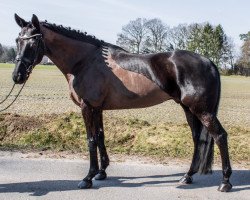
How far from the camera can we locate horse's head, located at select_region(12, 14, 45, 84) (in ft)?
16.8

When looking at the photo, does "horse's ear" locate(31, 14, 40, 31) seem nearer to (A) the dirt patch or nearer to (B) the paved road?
(B) the paved road

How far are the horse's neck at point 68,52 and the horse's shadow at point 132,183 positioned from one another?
5.39 feet

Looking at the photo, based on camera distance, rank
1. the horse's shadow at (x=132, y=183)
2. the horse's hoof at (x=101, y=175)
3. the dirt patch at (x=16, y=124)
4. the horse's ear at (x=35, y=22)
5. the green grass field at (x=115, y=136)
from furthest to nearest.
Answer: the dirt patch at (x=16, y=124)
the green grass field at (x=115, y=136)
the horse's hoof at (x=101, y=175)
the horse's shadow at (x=132, y=183)
the horse's ear at (x=35, y=22)

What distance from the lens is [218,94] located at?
534 centimetres

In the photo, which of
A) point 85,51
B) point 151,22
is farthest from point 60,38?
point 151,22

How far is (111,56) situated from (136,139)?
3010mm

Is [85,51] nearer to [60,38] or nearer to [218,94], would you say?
[60,38]

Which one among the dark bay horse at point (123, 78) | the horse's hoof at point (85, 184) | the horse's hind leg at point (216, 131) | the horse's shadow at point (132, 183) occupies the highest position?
the dark bay horse at point (123, 78)

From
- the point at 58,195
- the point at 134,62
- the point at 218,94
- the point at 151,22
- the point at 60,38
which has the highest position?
the point at 151,22

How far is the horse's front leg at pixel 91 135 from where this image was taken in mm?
5438

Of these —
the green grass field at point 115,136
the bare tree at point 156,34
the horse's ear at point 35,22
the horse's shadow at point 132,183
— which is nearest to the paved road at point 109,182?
the horse's shadow at point 132,183

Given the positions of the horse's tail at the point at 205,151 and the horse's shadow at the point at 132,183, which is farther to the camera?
the horse's tail at the point at 205,151

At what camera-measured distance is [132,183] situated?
566 cm

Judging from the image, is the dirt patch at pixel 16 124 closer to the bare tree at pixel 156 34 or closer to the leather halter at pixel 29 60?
the leather halter at pixel 29 60
